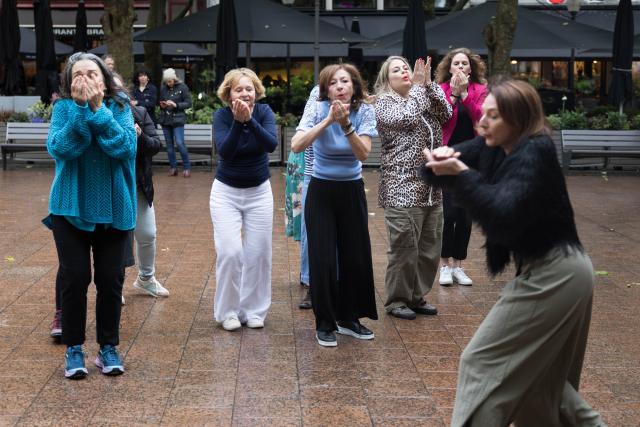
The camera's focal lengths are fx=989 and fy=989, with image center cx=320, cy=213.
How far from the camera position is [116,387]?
5.32 metres

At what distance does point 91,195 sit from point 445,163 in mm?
2283

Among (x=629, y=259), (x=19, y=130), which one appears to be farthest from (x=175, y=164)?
(x=629, y=259)

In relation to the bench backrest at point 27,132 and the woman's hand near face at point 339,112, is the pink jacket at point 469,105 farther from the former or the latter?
the bench backrest at point 27,132

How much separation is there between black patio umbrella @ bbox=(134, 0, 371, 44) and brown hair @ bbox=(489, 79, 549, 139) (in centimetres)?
1506

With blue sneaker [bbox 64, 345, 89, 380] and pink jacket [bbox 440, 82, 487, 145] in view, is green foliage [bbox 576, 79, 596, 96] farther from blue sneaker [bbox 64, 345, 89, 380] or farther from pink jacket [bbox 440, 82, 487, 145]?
blue sneaker [bbox 64, 345, 89, 380]

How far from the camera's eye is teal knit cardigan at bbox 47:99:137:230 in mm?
5250

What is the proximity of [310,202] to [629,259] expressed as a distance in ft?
14.2

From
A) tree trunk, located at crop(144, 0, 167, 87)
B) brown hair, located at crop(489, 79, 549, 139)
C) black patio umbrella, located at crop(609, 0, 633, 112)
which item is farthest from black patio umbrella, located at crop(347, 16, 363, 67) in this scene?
brown hair, located at crop(489, 79, 549, 139)

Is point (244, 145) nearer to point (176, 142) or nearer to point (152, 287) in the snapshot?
point (152, 287)

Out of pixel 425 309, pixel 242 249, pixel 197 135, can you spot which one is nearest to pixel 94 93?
pixel 242 249

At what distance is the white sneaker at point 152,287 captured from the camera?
7484 mm

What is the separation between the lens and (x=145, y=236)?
7383 millimetres

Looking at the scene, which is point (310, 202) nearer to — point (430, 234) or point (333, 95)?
point (333, 95)

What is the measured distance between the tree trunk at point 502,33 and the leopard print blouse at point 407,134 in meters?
→ 11.6
